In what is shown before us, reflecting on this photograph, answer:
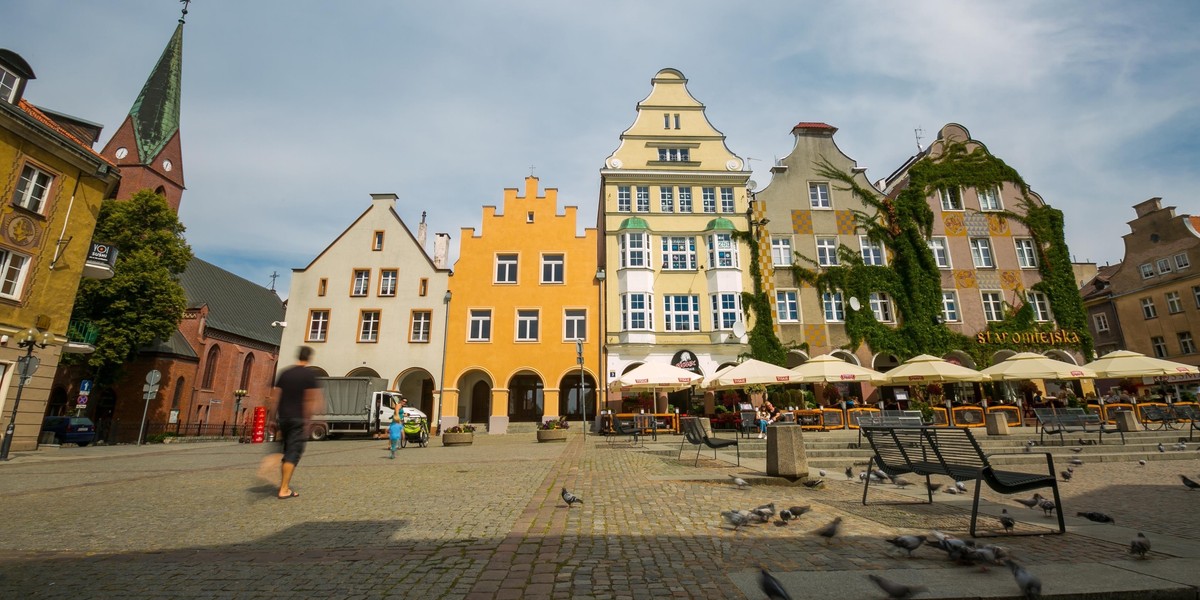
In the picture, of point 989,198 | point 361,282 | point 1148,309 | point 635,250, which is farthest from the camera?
point 1148,309

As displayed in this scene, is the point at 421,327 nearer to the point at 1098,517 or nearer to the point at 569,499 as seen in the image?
the point at 569,499

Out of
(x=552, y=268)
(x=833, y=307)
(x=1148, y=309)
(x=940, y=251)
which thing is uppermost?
(x=940, y=251)

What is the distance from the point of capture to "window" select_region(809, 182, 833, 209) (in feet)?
98.3

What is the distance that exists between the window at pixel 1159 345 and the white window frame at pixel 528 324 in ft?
136

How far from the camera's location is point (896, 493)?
7.50 meters

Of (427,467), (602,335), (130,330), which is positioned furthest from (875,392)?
(130,330)

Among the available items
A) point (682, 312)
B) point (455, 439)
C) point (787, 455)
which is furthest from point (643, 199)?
point (787, 455)

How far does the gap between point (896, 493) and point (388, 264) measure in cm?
2822

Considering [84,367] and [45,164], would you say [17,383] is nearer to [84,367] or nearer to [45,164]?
[45,164]

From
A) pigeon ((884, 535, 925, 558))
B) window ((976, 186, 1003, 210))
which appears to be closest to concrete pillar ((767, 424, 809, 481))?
pigeon ((884, 535, 925, 558))

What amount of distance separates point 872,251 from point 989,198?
27.3 feet

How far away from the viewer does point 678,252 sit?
29.2 m

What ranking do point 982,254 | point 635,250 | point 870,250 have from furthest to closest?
point 982,254
point 870,250
point 635,250

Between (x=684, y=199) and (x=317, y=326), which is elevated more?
(x=684, y=199)
